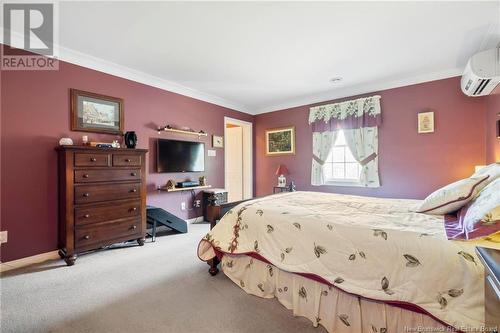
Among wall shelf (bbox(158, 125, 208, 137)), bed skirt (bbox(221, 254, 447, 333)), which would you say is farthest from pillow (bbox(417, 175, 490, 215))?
wall shelf (bbox(158, 125, 208, 137))

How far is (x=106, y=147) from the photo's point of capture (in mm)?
2771

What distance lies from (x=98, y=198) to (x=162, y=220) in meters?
0.94

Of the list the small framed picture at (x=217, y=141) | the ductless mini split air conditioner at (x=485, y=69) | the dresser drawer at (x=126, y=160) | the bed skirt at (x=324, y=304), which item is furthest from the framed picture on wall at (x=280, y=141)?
the bed skirt at (x=324, y=304)

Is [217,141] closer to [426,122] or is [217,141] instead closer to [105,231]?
[105,231]

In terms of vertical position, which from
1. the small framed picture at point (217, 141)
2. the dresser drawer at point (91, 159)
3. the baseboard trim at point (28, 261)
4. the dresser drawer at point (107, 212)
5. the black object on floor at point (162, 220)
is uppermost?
the small framed picture at point (217, 141)

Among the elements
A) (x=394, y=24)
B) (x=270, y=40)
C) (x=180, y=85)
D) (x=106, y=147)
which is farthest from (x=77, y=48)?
(x=394, y=24)

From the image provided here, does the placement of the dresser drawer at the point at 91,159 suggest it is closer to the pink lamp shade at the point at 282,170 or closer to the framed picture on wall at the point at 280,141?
the pink lamp shade at the point at 282,170

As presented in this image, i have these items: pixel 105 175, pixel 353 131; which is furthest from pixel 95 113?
pixel 353 131

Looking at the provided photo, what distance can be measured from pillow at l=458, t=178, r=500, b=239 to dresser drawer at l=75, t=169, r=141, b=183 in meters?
3.23

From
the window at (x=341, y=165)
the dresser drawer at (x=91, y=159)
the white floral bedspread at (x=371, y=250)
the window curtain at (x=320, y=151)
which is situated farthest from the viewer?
the window curtain at (x=320, y=151)

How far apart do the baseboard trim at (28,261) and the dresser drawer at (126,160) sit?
126 cm

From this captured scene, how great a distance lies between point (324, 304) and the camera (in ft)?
5.08

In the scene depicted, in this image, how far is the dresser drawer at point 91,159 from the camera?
2.54m

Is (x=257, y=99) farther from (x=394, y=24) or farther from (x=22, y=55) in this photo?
(x=22, y=55)
